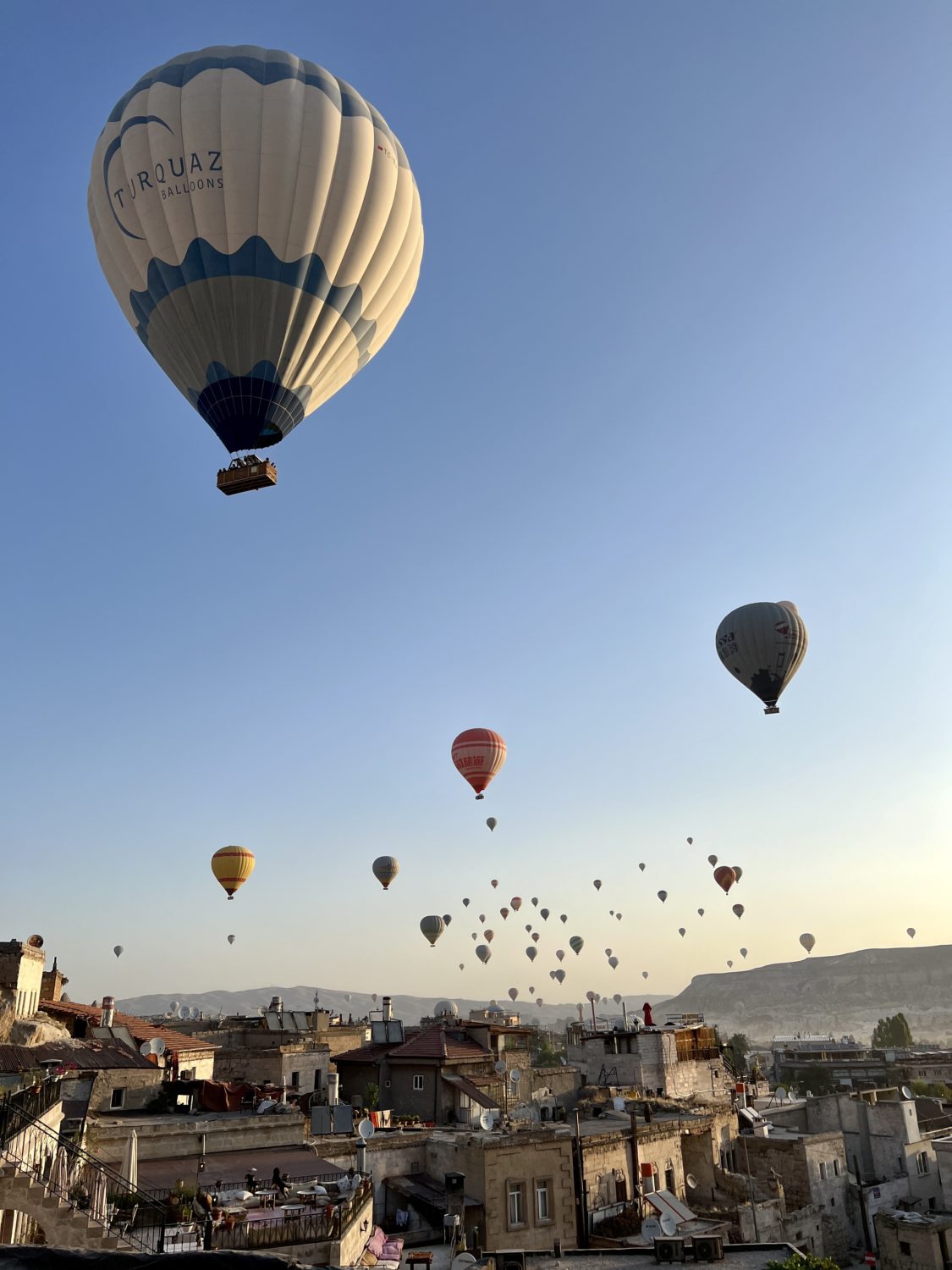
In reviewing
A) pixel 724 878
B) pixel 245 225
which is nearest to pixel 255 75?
pixel 245 225

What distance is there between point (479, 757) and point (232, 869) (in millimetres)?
17375

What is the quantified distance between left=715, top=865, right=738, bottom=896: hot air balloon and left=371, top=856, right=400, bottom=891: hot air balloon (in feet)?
94.8

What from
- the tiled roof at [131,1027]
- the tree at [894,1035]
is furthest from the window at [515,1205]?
the tree at [894,1035]

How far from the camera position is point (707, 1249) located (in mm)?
23172

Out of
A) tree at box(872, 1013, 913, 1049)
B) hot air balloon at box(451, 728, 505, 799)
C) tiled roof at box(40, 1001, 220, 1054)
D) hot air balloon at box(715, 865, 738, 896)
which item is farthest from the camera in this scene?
tree at box(872, 1013, 913, 1049)

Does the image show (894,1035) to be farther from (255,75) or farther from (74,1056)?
(255,75)

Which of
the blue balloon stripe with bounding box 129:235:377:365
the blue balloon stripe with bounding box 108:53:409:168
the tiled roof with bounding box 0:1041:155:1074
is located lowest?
the tiled roof with bounding box 0:1041:155:1074

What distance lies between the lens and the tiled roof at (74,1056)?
96.1 feet

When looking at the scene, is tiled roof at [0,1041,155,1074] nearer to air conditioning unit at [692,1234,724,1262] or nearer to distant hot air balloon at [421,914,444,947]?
air conditioning unit at [692,1234,724,1262]

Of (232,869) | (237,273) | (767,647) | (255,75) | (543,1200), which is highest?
(255,75)

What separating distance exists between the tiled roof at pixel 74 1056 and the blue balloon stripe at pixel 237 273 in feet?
87.2

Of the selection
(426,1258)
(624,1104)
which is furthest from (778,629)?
(426,1258)

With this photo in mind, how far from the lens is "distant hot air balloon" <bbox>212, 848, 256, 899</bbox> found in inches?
2175

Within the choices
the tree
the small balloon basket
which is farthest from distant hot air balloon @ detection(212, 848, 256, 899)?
Answer: the tree
